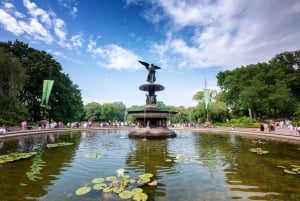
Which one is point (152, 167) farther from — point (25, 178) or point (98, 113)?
point (98, 113)

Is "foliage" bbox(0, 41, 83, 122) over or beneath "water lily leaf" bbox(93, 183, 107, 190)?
over

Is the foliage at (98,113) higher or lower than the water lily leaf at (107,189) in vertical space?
higher

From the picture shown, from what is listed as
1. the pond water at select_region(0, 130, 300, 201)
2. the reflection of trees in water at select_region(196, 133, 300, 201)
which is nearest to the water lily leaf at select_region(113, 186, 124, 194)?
the pond water at select_region(0, 130, 300, 201)

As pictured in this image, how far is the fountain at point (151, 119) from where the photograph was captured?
24172 mm

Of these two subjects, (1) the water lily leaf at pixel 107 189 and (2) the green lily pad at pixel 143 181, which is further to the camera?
(2) the green lily pad at pixel 143 181

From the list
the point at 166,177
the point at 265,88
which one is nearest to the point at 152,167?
the point at 166,177

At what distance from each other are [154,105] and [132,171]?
1855 cm

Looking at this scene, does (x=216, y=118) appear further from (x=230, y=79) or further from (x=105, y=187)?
(x=105, y=187)

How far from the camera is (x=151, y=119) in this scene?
25.5 m

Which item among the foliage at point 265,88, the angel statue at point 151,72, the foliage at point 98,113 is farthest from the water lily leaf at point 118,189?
the foliage at point 98,113

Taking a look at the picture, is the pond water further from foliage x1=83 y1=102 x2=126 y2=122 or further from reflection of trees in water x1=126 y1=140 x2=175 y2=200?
foliage x1=83 y1=102 x2=126 y2=122

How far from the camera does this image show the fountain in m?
24.2

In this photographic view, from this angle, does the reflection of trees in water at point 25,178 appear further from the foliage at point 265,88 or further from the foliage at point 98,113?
the foliage at point 98,113

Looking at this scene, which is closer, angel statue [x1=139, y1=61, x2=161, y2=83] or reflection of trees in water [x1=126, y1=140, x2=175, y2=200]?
reflection of trees in water [x1=126, y1=140, x2=175, y2=200]
